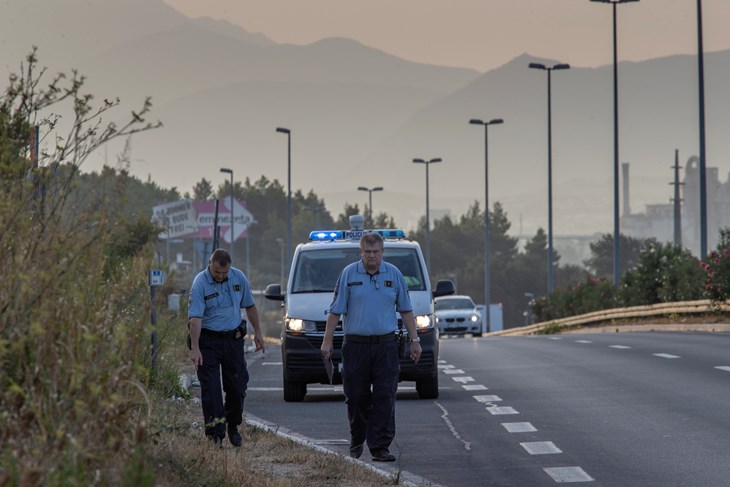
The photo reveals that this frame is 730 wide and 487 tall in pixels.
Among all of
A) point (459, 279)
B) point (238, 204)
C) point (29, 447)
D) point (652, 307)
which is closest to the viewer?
point (29, 447)

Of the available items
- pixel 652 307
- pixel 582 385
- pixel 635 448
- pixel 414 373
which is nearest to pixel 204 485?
pixel 635 448

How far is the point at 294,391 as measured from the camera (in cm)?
1975

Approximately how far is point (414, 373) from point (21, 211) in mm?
10201

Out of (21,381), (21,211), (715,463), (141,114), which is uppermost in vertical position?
(141,114)

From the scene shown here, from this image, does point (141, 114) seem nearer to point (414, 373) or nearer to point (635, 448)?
point (635, 448)

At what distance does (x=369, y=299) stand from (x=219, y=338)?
1.56 metres

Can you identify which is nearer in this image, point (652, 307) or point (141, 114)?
point (141, 114)

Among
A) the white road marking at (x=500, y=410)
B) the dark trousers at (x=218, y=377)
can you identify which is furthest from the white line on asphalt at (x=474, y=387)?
the dark trousers at (x=218, y=377)

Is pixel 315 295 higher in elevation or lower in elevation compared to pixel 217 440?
higher

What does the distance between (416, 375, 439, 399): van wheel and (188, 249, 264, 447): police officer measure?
5799 mm

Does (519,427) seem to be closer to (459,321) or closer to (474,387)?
(474,387)

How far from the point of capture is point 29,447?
7.38 metres

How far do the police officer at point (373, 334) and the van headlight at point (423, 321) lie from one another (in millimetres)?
5965

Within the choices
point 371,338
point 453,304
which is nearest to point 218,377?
point 371,338
